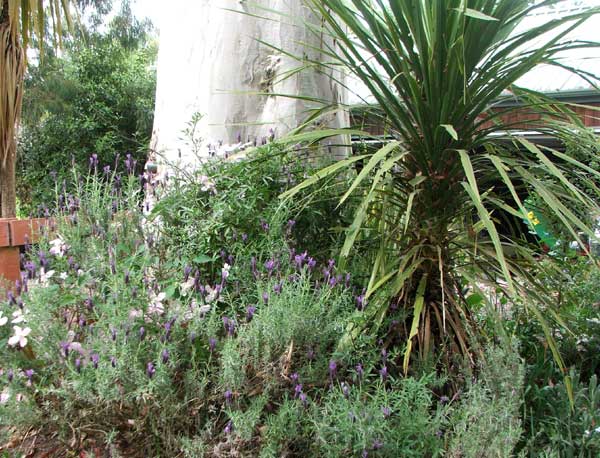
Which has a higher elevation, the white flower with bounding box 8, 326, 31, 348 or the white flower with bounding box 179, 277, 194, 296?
the white flower with bounding box 179, 277, 194, 296

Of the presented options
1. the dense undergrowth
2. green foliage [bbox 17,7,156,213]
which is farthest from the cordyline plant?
green foliage [bbox 17,7,156,213]

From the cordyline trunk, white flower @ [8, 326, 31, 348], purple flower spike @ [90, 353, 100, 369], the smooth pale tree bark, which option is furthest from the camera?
the cordyline trunk

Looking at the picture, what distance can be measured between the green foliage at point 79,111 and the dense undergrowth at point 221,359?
9968mm

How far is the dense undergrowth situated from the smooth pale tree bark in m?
0.78

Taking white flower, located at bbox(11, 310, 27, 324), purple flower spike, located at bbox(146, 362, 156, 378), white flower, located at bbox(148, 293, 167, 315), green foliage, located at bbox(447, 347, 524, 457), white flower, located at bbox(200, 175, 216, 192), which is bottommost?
green foliage, located at bbox(447, 347, 524, 457)

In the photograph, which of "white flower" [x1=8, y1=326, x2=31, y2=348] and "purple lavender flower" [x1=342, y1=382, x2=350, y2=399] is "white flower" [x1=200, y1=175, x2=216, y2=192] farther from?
"purple lavender flower" [x1=342, y1=382, x2=350, y2=399]

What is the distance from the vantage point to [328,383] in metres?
1.99

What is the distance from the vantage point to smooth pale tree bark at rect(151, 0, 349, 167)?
319 cm

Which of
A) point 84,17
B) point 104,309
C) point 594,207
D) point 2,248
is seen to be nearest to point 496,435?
point 594,207

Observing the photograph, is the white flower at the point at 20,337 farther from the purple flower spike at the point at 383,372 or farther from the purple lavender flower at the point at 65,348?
the purple flower spike at the point at 383,372

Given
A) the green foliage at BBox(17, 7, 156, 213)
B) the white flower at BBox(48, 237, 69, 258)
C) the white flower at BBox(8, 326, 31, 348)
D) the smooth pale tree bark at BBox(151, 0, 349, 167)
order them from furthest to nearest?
the green foliage at BBox(17, 7, 156, 213) < the smooth pale tree bark at BBox(151, 0, 349, 167) < the white flower at BBox(48, 237, 69, 258) < the white flower at BBox(8, 326, 31, 348)

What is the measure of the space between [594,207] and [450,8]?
3.07ft

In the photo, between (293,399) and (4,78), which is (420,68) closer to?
(293,399)

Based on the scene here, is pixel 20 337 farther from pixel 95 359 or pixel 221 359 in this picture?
pixel 221 359
